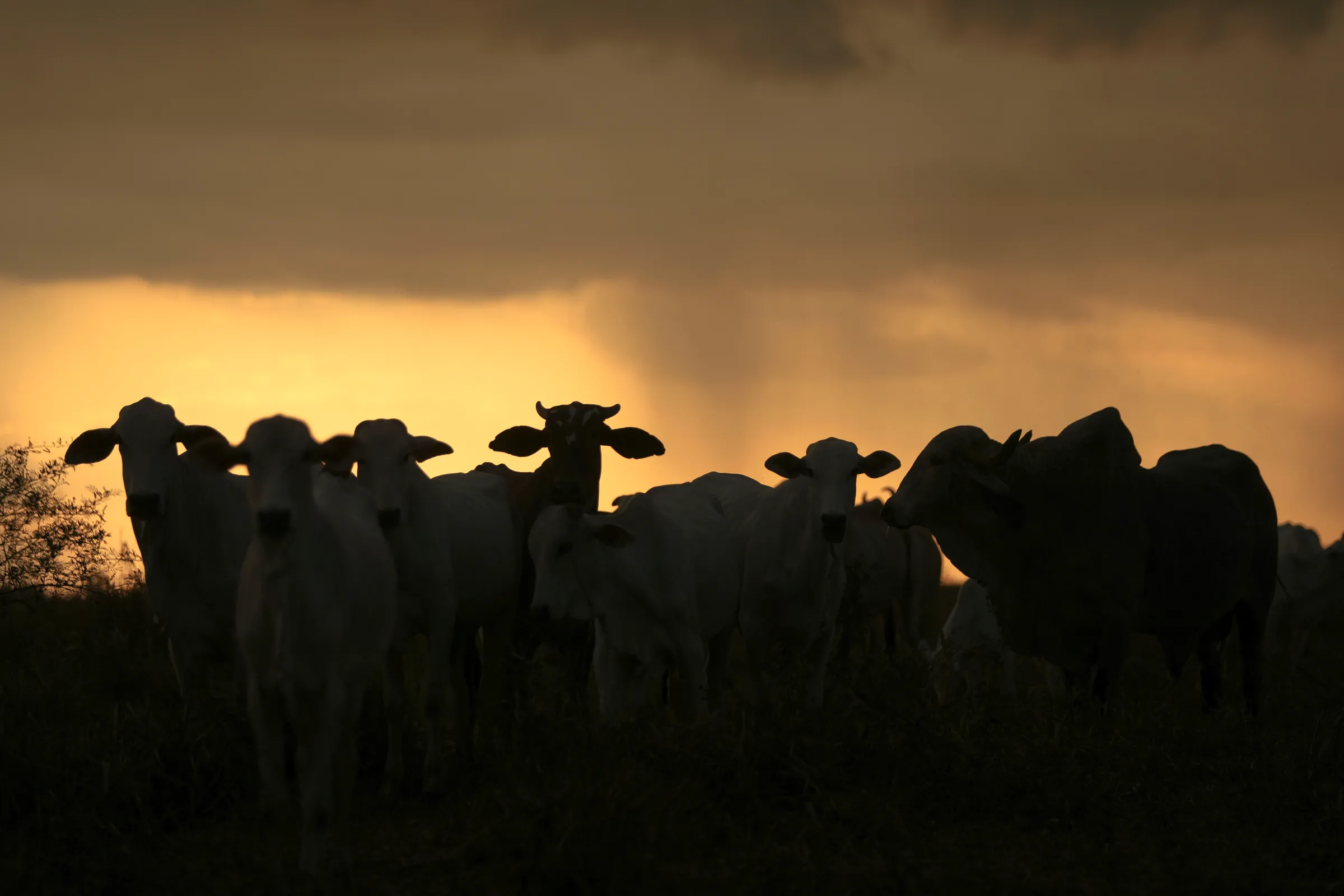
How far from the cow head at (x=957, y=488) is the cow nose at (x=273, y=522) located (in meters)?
4.83

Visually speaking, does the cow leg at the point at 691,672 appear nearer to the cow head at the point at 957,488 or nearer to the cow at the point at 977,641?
the cow head at the point at 957,488

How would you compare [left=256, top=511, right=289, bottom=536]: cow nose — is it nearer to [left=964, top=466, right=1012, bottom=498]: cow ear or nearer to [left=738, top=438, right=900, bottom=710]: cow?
[left=738, top=438, right=900, bottom=710]: cow

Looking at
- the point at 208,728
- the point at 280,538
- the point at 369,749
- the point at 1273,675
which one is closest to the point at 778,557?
the point at 369,749

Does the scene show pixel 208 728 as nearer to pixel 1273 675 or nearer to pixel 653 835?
pixel 653 835

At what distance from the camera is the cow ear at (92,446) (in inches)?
332

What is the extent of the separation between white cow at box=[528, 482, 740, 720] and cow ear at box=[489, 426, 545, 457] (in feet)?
4.85

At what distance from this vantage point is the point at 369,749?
28.7 ft

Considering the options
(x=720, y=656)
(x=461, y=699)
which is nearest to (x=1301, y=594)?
(x=720, y=656)

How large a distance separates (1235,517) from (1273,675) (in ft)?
11.3

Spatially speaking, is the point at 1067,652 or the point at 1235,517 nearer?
the point at 1067,652

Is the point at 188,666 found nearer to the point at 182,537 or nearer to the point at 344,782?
the point at 182,537

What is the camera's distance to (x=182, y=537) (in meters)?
8.73

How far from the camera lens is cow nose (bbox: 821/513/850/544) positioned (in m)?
9.33

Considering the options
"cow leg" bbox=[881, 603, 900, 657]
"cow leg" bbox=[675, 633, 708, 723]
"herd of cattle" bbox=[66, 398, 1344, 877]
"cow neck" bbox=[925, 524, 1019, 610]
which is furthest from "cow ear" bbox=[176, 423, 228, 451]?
"cow leg" bbox=[881, 603, 900, 657]
